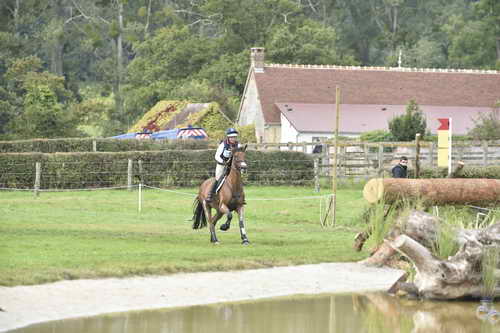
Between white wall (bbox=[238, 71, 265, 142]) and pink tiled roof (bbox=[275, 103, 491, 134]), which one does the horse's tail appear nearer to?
pink tiled roof (bbox=[275, 103, 491, 134])

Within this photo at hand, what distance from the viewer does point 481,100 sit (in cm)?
6850

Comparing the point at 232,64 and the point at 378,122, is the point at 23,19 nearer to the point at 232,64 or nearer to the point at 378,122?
the point at 232,64

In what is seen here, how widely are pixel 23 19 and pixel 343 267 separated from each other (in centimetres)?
7195

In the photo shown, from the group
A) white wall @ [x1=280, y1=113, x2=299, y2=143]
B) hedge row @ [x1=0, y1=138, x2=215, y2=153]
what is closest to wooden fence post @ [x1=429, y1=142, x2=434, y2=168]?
hedge row @ [x1=0, y1=138, x2=215, y2=153]

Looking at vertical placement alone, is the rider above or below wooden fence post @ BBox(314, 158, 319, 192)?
above

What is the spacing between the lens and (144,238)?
2308 cm

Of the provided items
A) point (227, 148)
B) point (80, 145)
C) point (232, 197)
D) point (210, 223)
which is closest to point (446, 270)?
point (232, 197)

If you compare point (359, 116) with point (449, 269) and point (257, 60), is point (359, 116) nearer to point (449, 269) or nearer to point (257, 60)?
point (257, 60)

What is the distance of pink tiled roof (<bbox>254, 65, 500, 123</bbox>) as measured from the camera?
67.4 meters

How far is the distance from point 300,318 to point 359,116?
49.5 meters

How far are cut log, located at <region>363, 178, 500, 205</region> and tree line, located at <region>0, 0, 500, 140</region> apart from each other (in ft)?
156

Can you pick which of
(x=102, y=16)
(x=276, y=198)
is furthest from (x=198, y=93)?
(x=276, y=198)

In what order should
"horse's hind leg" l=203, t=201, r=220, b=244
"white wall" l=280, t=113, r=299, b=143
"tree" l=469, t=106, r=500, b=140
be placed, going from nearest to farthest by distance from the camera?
"horse's hind leg" l=203, t=201, r=220, b=244 → "tree" l=469, t=106, r=500, b=140 → "white wall" l=280, t=113, r=299, b=143

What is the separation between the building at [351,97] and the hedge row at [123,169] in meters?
18.7
